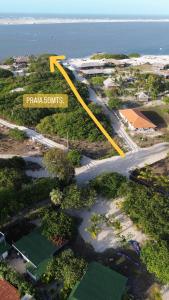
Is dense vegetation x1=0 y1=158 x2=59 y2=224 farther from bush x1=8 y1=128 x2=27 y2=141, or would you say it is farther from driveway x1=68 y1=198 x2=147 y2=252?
bush x1=8 y1=128 x2=27 y2=141

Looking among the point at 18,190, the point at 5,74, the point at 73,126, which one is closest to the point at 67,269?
the point at 18,190

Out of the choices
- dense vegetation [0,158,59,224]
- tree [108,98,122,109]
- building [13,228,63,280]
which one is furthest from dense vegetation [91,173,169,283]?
tree [108,98,122,109]

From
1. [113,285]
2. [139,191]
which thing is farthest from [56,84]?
[113,285]

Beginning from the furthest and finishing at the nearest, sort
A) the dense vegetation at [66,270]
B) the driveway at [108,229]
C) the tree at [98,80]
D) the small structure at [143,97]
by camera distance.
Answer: the tree at [98,80] → the small structure at [143,97] → the driveway at [108,229] → the dense vegetation at [66,270]

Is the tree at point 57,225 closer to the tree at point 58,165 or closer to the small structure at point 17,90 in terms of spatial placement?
the tree at point 58,165

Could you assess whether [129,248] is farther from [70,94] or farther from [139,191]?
[70,94]

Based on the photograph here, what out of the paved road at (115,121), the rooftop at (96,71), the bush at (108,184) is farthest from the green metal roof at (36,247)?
the rooftop at (96,71)
